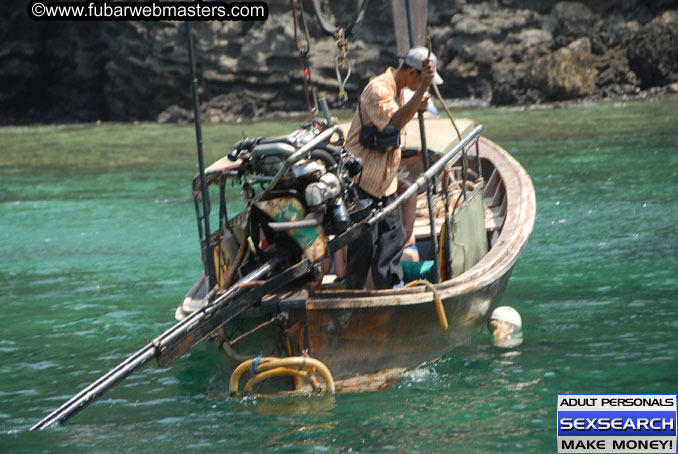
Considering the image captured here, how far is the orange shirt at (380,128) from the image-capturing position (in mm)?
5375

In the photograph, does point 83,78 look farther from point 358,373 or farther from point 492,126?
point 358,373

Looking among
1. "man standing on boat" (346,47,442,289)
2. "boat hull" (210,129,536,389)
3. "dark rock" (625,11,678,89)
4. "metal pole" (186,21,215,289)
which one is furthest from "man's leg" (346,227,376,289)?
"dark rock" (625,11,678,89)

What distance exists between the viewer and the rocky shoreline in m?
23.6

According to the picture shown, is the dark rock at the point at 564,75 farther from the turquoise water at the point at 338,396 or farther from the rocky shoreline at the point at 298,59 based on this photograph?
the turquoise water at the point at 338,396

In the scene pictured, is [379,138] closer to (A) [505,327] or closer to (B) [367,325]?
(B) [367,325]

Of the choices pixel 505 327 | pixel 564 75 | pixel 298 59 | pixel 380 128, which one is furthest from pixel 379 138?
pixel 298 59

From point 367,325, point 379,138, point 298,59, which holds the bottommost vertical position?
point 367,325

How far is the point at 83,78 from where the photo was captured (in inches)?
1123

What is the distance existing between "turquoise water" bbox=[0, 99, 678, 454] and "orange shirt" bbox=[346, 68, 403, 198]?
3.89 feet

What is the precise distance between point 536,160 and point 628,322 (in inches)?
345

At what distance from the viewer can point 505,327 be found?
265 inches

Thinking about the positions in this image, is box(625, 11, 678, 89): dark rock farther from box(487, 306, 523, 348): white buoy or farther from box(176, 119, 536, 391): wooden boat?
box(487, 306, 523, 348): white buoy

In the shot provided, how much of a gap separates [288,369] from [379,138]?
1428 mm

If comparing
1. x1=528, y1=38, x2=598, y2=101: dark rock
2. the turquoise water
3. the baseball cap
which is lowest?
the turquoise water
